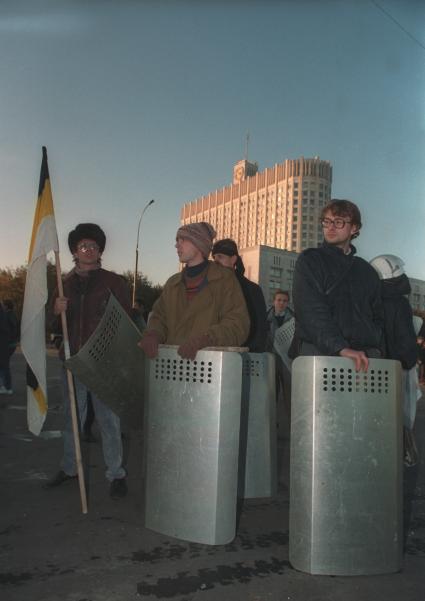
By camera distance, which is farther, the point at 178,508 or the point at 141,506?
the point at 141,506

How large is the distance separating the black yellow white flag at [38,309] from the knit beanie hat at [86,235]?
47 centimetres

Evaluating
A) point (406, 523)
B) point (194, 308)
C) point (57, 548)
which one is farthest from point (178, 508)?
point (406, 523)

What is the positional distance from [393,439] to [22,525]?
218 centimetres

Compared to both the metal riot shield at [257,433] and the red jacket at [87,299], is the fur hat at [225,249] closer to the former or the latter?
the red jacket at [87,299]

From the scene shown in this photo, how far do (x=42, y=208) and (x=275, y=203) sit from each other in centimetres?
16574

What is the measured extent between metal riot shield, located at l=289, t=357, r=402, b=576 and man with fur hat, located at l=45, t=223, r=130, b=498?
1.75 m

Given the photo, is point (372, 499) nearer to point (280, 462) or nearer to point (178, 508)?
point (178, 508)

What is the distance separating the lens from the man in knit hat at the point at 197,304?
11.0ft

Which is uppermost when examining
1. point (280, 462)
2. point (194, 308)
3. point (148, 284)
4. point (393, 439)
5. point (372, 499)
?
point (148, 284)

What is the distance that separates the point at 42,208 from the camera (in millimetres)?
4004

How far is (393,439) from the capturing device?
279 cm

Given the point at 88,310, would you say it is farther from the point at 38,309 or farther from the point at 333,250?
the point at 333,250

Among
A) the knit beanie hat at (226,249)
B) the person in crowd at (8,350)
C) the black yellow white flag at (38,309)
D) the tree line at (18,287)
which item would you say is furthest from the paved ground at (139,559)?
the tree line at (18,287)

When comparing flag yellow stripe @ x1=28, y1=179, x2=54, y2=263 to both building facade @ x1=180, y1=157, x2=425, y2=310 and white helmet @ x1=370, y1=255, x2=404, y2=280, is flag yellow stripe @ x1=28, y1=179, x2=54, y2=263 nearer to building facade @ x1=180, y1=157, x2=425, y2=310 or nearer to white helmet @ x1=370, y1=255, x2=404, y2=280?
white helmet @ x1=370, y1=255, x2=404, y2=280
